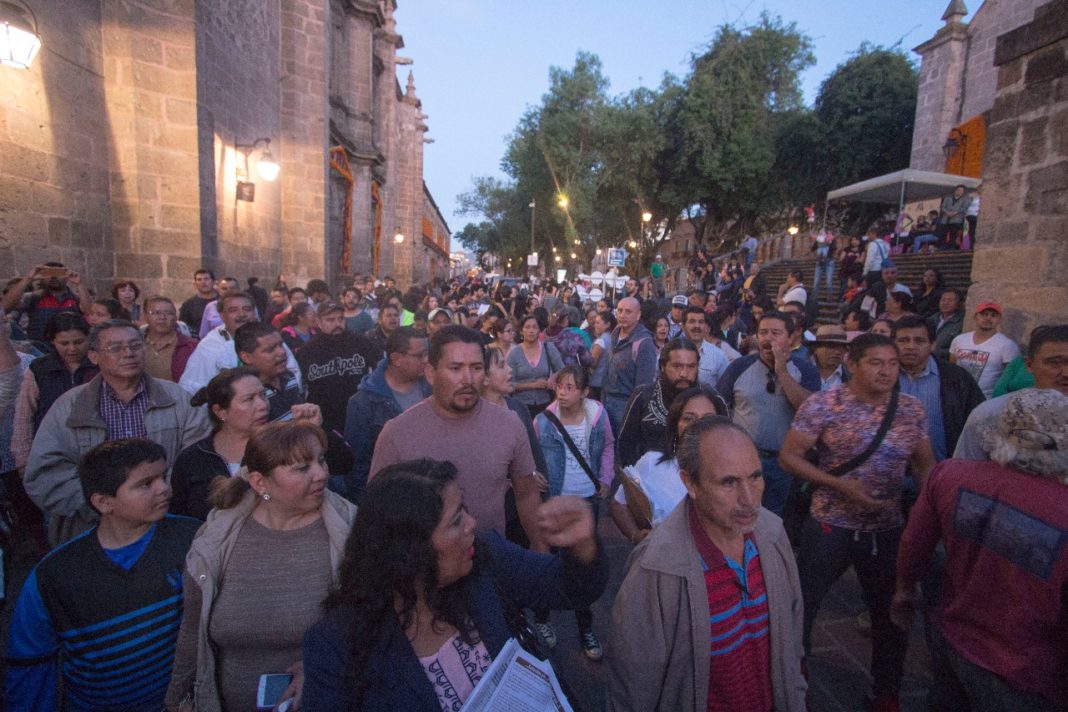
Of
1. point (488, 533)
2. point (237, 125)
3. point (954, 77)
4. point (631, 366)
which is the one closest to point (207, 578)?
point (488, 533)

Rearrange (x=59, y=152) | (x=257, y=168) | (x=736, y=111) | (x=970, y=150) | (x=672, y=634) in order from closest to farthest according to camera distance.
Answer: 1. (x=672, y=634)
2. (x=59, y=152)
3. (x=257, y=168)
4. (x=970, y=150)
5. (x=736, y=111)

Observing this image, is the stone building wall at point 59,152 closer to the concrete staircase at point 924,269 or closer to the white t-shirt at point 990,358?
the white t-shirt at point 990,358

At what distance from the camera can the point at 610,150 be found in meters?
31.0

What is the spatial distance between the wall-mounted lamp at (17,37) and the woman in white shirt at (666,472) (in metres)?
6.91

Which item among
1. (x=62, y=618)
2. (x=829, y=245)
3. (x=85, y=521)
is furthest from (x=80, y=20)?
(x=829, y=245)

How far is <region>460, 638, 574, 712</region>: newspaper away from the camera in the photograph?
58.6 inches

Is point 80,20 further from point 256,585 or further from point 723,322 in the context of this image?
point 723,322

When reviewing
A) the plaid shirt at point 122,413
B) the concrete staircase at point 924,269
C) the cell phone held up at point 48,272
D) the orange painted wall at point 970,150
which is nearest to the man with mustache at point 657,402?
the plaid shirt at point 122,413

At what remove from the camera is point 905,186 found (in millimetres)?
17172

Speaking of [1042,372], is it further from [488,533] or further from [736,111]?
[736,111]

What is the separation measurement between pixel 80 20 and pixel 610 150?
26677mm

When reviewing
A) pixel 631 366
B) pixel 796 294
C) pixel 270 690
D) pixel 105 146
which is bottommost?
pixel 270 690

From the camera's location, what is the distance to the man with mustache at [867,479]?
118 inches

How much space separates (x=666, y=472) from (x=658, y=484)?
8 cm
